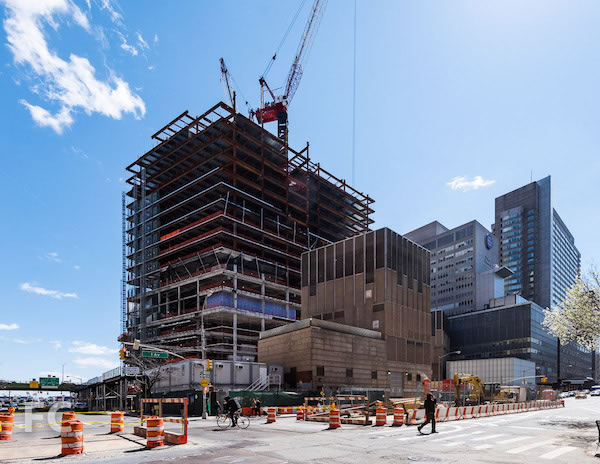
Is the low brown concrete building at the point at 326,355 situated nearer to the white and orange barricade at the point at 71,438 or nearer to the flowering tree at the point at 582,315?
the flowering tree at the point at 582,315

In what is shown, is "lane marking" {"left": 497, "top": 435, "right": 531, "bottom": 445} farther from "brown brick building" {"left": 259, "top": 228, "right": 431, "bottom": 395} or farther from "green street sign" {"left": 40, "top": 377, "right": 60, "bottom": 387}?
"green street sign" {"left": 40, "top": 377, "right": 60, "bottom": 387}

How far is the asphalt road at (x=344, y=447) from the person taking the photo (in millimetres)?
15070

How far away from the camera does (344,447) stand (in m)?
17.8

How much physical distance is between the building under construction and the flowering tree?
60.5m

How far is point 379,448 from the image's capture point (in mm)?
17422

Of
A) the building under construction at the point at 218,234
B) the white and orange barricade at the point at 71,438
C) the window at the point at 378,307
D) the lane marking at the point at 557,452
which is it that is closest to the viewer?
the lane marking at the point at 557,452

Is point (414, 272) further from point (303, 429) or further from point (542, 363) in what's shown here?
point (542, 363)

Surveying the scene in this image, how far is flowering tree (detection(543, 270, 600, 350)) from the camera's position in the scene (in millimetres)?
33031

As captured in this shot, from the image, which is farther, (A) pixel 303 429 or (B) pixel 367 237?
(B) pixel 367 237

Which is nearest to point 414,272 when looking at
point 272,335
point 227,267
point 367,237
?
point 367,237

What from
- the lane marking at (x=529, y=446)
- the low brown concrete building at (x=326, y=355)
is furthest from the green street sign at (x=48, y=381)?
the lane marking at (x=529, y=446)

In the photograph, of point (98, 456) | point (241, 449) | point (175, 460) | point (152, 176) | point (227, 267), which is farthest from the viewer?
point (152, 176)

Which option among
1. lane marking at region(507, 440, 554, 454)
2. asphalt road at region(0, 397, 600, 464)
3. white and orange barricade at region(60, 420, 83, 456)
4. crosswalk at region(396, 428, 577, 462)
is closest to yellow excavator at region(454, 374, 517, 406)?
asphalt road at region(0, 397, 600, 464)

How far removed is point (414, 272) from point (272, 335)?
30.0 metres
